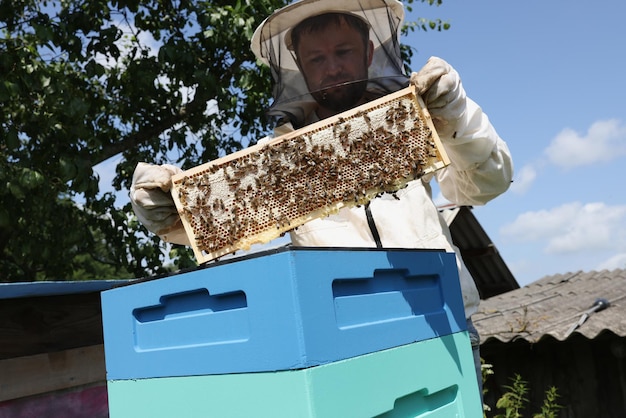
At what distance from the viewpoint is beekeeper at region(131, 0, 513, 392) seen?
6.01 ft

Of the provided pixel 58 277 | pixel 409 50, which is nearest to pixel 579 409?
pixel 409 50

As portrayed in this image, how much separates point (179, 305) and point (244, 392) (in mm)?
290

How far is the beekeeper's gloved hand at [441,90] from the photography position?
1690 millimetres

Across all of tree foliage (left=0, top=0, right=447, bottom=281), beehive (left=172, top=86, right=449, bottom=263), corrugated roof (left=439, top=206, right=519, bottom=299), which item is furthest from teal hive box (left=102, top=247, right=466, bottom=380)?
corrugated roof (left=439, top=206, right=519, bottom=299)

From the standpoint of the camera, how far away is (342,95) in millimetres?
2092

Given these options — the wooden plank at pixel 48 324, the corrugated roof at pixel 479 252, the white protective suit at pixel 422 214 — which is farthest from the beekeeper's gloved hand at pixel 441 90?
the corrugated roof at pixel 479 252

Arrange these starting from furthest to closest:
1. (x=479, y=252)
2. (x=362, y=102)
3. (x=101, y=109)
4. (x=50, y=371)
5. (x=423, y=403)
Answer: (x=479, y=252) < (x=101, y=109) < (x=50, y=371) < (x=362, y=102) < (x=423, y=403)

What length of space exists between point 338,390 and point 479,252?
1080cm

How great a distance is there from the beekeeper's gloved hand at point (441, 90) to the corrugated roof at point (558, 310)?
17.4ft

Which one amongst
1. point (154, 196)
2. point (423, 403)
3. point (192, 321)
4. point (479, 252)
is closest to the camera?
point (192, 321)

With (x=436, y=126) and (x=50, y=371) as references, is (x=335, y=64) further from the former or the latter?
(x=50, y=371)

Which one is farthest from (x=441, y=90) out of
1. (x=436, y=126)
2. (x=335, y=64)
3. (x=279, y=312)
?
(x=279, y=312)

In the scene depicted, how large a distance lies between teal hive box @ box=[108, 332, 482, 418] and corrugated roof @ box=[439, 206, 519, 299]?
26.8 ft

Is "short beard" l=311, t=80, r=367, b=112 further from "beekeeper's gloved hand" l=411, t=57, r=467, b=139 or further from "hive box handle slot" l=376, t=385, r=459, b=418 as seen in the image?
"hive box handle slot" l=376, t=385, r=459, b=418
